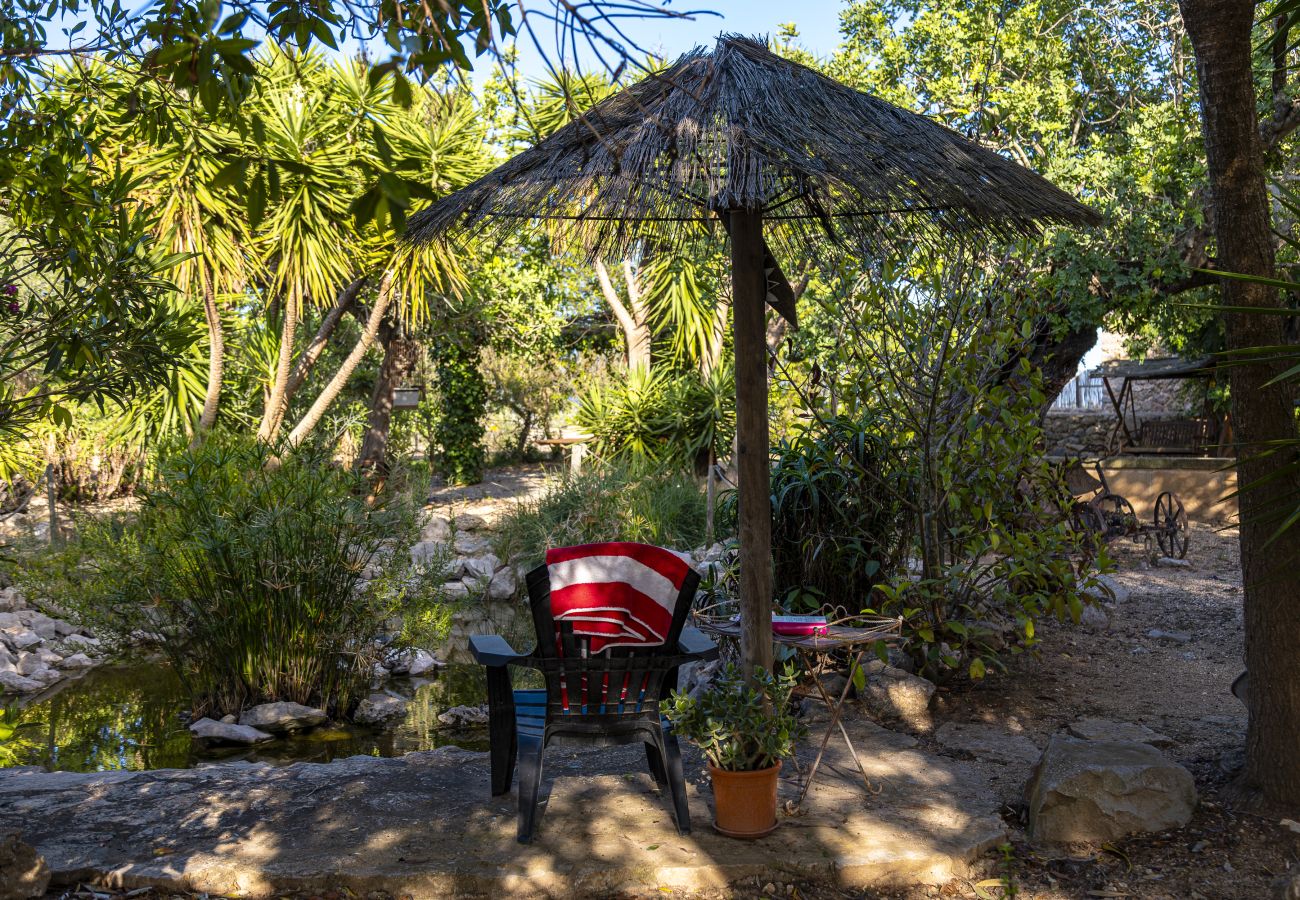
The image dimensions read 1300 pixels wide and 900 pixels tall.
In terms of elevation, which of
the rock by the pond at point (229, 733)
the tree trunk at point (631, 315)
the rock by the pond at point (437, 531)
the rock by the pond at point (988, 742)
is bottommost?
the rock by the pond at point (229, 733)

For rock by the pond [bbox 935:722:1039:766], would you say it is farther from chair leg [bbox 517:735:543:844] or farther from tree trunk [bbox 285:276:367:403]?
tree trunk [bbox 285:276:367:403]

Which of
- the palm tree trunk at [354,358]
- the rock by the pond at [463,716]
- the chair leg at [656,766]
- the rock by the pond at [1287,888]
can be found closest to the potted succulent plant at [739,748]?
the chair leg at [656,766]

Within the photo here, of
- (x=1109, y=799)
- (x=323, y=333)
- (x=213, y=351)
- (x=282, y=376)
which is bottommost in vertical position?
(x=1109, y=799)

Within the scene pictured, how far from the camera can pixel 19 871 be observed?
2.60 m

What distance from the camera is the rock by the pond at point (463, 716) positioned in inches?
214

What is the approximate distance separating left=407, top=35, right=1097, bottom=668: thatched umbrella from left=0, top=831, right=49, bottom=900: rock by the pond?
2.06 m

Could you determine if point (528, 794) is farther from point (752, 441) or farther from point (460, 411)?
point (460, 411)

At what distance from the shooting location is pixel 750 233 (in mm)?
3414

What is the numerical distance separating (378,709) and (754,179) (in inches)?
152

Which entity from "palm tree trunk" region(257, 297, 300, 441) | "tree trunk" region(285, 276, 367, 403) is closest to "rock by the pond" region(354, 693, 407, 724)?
"palm tree trunk" region(257, 297, 300, 441)

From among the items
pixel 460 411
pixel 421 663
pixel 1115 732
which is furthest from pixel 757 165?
pixel 460 411

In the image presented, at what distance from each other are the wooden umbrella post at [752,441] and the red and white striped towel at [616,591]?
0.30m

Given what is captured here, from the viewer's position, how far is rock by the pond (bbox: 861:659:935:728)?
422 cm

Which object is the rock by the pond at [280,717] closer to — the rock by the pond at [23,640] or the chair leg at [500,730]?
the chair leg at [500,730]
